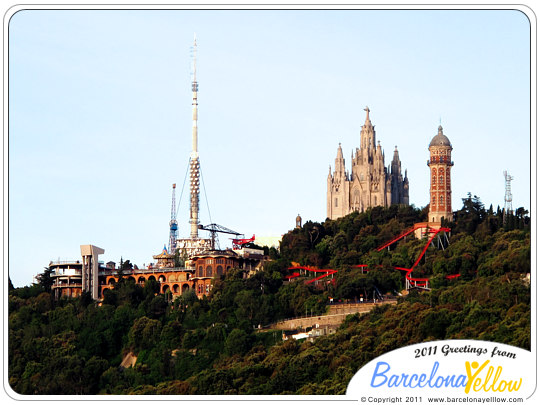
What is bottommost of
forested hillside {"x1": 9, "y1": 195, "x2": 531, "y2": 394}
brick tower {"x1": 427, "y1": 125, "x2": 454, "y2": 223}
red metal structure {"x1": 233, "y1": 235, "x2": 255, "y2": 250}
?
forested hillside {"x1": 9, "y1": 195, "x2": 531, "y2": 394}

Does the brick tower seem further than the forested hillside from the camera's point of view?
Yes

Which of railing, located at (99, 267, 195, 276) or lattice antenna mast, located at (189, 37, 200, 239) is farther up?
lattice antenna mast, located at (189, 37, 200, 239)

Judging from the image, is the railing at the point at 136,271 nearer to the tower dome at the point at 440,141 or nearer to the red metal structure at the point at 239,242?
the red metal structure at the point at 239,242

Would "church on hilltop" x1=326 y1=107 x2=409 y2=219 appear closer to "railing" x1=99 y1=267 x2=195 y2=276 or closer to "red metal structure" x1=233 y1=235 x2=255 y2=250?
"red metal structure" x1=233 y1=235 x2=255 y2=250

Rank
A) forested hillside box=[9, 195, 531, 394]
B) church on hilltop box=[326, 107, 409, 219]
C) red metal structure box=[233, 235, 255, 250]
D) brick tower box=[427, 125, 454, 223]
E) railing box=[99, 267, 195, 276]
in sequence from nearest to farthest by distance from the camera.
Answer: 1. forested hillside box=[9, 195, 531, 394]
2. brick tower box=[427, 125, 454, 223]
3. railing box=[99, 267, 195, 276]
4. red metal structure box=[233, 235, 255, 250]
5. church on hilltop box=[326, 107, 409, 219]

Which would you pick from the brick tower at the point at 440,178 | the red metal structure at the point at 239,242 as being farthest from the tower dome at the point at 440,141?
the red metal structure at the point at 239,242

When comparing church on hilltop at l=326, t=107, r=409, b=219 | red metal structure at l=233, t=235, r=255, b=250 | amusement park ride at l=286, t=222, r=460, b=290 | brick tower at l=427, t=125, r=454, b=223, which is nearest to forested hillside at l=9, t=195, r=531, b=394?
amusement park ride at l=286, t=222, r=460, b=290
